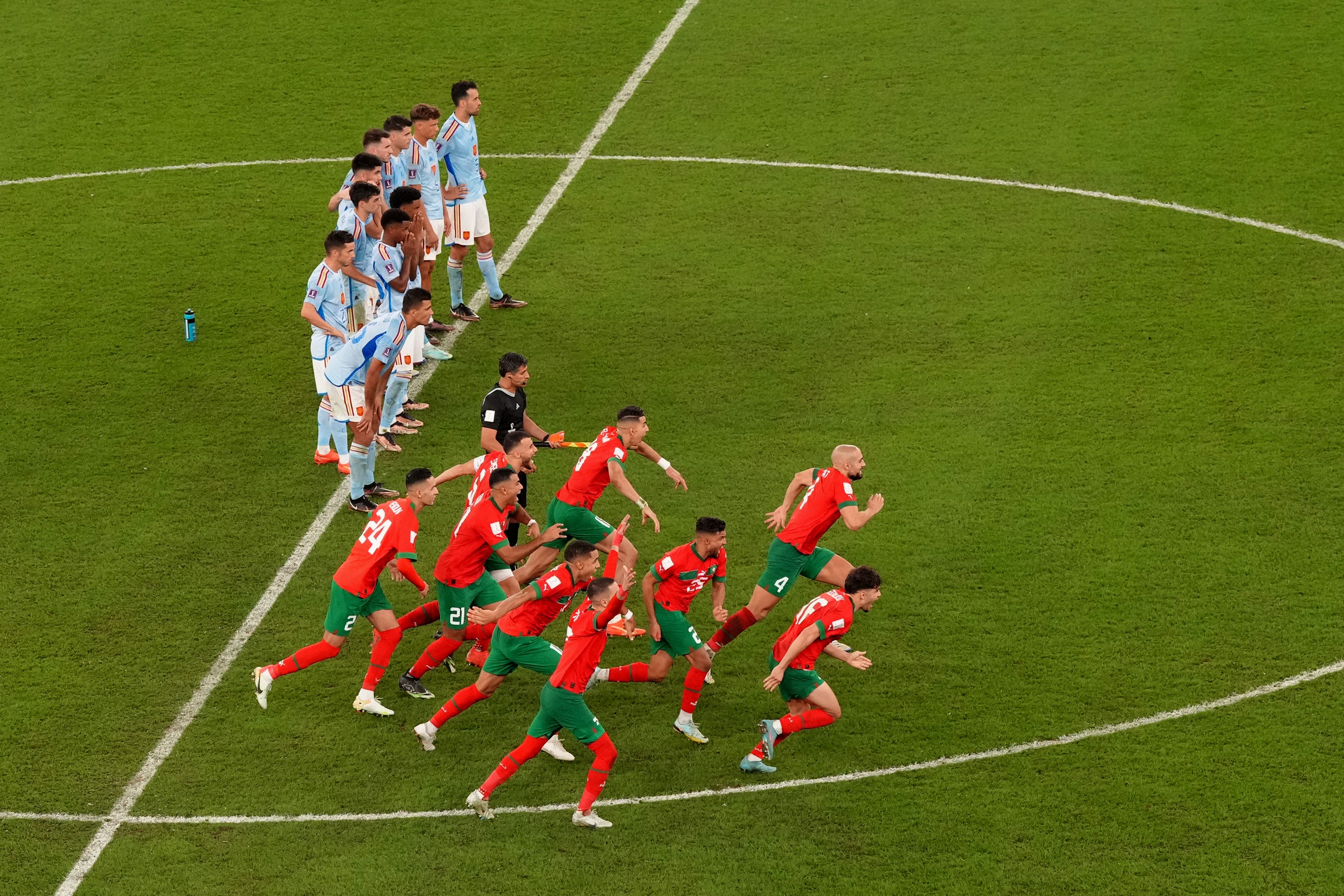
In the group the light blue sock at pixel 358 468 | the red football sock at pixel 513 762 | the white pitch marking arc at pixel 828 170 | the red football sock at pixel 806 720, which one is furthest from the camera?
the white pitch marking arc at pixel 828 170

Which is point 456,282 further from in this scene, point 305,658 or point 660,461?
point 305,658

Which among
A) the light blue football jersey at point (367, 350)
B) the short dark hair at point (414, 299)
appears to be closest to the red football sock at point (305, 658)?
the light blue football jersey at point (367, 350)

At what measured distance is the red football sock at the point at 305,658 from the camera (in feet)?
37.8

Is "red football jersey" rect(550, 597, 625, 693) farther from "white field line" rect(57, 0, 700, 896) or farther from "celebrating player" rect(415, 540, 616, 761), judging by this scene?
"white field line" rect(57, 0, 700, 896)

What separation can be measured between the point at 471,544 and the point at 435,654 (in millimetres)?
905

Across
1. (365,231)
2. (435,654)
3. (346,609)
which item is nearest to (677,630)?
(435,654)

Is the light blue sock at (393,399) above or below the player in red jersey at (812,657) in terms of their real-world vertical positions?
above

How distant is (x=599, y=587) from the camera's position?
33.9 feet

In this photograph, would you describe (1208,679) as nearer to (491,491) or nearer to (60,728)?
(491,491)

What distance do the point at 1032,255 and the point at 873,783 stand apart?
9088 mm

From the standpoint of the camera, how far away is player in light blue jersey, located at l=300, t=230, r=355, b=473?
14.6 metres

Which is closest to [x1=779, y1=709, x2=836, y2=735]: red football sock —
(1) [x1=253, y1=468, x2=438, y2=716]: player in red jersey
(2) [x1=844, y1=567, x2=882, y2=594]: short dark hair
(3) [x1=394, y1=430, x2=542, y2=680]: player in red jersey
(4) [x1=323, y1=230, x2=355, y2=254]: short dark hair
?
(2) [x1=844, y1=567, x2=882, y2=594]: short dark hair

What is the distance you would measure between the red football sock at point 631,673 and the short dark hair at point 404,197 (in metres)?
5.97

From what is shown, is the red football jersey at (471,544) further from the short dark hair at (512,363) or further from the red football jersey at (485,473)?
the short dark hair at (512,363)
